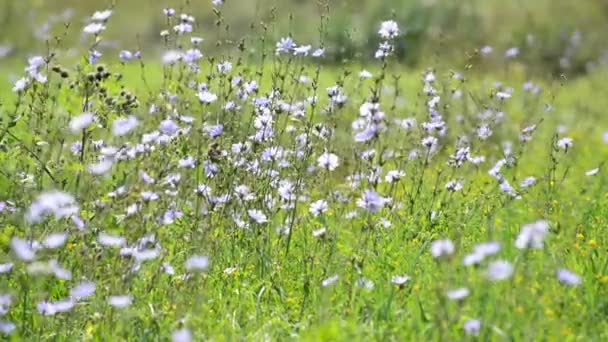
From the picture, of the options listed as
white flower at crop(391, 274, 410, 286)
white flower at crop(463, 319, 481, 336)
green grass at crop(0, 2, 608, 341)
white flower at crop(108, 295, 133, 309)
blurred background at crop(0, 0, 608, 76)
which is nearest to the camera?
white flower at crop(463, 319, 481, 336)

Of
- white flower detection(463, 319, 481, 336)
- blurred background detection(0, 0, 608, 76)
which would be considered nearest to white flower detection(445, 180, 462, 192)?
white flower detection(463, 319, 481, 336)

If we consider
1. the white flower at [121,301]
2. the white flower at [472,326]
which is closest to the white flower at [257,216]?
the white flower at [121,301]

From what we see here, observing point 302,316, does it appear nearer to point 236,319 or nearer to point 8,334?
point 236,319

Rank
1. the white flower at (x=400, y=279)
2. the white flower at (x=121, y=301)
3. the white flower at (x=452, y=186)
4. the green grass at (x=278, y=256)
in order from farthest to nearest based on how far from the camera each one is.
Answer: the white flower at (x=452, y=186) → the white flower at (x=400, y=279) → the green grass at (x=278, y=256) → the white flower at (x=121, y=301)

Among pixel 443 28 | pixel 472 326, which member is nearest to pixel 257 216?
pixel 472 326

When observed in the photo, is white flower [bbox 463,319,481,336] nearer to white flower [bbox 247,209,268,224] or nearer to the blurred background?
white flower [bbox 247,209,268,224]

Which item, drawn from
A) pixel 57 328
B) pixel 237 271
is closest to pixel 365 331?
pixel 237 271

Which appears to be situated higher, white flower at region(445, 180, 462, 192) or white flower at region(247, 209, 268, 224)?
white flower at region(247, 209, 268, 224)

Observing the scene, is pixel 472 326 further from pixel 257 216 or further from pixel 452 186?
→ pixel 452 186

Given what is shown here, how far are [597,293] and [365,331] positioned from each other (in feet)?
2.60

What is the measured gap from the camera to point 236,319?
330 cm

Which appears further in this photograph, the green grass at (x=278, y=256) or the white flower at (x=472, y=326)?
the green grass at (x=278, y=256)

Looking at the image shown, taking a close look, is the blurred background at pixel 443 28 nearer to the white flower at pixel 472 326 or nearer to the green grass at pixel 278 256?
the green grass at pixel 278 256

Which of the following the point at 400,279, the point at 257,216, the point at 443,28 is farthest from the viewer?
the point at 443,28
